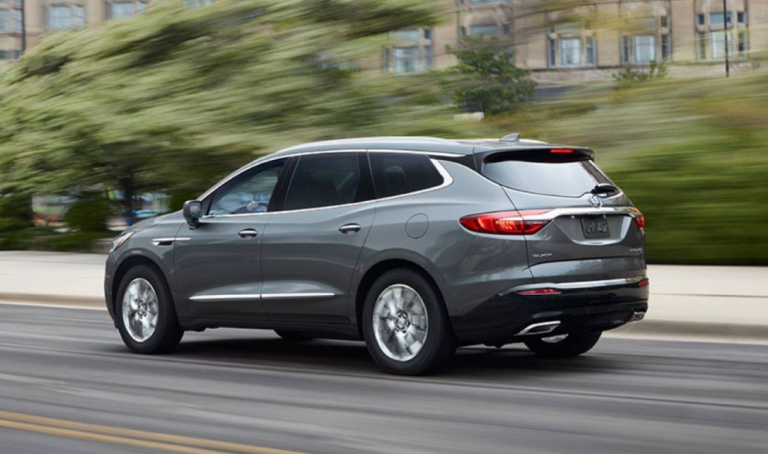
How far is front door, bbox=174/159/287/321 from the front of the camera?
9.84 m

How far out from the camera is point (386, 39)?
83.6 feet

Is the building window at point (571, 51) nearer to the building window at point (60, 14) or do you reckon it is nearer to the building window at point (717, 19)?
the building window at point (717, 19)

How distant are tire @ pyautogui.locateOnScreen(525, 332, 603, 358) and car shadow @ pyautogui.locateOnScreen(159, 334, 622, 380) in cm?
8

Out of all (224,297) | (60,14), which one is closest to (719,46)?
(224,297)

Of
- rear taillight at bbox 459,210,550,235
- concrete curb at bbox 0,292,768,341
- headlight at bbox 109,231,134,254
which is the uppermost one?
rear taillight at bbox 459,210,550,235

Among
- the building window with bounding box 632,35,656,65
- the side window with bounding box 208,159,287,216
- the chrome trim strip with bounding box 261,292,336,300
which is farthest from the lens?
the building window with bounding box 632,35,656,65

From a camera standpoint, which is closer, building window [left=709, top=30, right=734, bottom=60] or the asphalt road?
the asphalt road

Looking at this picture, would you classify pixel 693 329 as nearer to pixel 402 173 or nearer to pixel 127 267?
pixel 402 173

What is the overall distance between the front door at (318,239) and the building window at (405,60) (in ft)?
53.8

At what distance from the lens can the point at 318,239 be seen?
9.30m

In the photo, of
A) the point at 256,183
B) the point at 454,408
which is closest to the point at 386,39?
the point at 256,183

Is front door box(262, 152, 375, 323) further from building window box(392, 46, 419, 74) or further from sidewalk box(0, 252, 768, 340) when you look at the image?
building window box(392, 46, 419, 74)

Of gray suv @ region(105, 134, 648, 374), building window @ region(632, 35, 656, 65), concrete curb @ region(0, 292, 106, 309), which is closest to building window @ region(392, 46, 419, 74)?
concrete curb @ region(0, 292, 106, 309)

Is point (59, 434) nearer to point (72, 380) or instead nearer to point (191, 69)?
point (72, 380)
